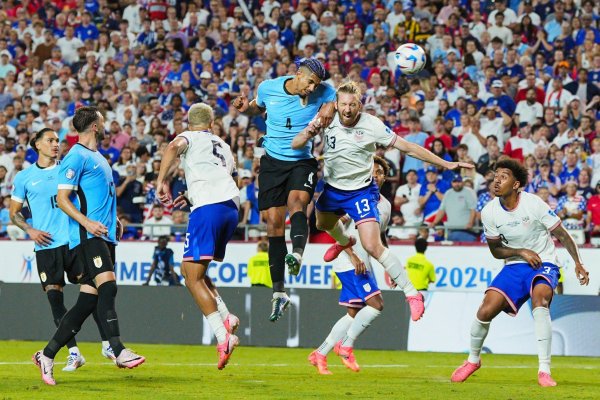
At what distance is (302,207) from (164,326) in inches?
323

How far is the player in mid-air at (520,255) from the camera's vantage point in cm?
1258

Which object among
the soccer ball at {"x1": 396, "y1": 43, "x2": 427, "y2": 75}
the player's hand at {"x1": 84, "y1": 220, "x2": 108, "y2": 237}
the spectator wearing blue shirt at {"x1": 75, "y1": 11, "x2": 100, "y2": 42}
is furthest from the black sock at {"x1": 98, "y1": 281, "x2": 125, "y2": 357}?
the spectator wearing blue shirt at {"x1": 75, "y1": 11, "x2": 100, "y2": 42}

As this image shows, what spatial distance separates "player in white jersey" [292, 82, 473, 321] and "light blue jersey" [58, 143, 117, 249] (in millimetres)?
2022

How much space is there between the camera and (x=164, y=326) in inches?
819

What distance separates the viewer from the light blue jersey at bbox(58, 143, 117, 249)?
1194 cm

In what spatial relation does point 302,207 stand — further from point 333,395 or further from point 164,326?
point 164,326

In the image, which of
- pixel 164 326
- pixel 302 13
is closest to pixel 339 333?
pixel 164 326

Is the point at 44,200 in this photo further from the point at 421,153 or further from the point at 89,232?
the point at 421,153

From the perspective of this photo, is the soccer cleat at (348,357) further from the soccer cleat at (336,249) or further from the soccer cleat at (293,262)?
the soccer cleat at (293,262)

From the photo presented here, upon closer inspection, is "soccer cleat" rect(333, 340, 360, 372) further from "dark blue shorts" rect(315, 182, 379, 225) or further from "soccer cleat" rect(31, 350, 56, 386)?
"soccer cleat" rect(31, 350, 56, 386)

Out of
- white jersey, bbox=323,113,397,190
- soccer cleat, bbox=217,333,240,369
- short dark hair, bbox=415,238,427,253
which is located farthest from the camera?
short dark hair, bbox=415,238,427,253

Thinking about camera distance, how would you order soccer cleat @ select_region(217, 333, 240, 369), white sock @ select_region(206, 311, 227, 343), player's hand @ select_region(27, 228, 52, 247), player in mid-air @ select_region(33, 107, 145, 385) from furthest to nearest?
1. player's hand @ select_region(27, 228, 52, 247)
2. white sock @ select_region(206, 311, 227, 343)
3. soccer cleat @ select_region(217, 333, 240, 369)
4. player in mid-air @ select_region(33, 107, 145, 385)

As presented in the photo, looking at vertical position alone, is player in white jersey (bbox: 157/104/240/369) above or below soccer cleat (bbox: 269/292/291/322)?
above

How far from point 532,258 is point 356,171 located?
82.3 inches
